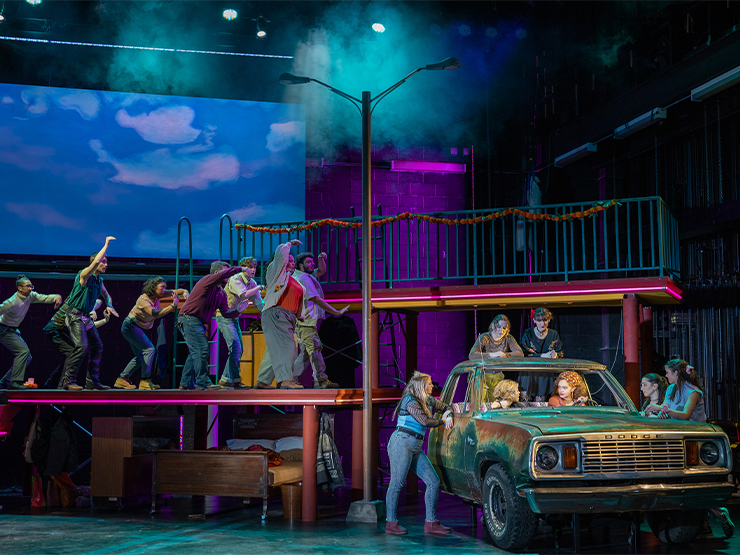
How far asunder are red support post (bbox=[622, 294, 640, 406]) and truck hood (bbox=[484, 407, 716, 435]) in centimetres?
375

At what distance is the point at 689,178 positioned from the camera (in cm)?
1511

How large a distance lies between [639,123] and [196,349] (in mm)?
9595

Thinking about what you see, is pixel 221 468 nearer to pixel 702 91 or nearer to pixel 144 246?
pixel 144 246

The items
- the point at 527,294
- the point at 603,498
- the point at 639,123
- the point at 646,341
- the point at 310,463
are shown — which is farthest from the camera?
the point at 639,123

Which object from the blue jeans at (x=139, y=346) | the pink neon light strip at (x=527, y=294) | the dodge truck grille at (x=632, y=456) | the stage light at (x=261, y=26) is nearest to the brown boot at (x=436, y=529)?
the dodge truck grille at (x=632, y=456)

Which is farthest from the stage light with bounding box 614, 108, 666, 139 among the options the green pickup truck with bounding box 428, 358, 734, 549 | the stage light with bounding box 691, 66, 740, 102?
the green pickup truck with bounding box 428, 358, 734, 549

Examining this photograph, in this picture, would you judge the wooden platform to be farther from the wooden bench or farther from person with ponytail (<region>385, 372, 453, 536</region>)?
person with ponytail (<region>385, 372, 453, 536</region>)

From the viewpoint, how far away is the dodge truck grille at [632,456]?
718 cm

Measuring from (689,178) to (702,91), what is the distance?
72.0 inches

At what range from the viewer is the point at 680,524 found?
26.0 ft

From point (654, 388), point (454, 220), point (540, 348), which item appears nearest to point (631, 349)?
point (540, 348)

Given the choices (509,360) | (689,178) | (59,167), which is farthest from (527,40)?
(509,360)

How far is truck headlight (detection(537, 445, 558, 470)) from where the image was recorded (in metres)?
7.19

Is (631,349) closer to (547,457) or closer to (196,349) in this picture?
(547,457)
